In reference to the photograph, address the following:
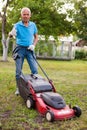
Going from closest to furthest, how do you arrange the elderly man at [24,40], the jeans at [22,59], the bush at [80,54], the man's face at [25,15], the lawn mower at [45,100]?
the lawn mower at [45,100] → the man's face at [25,15] → the elderly man at [24,40] → the jeans at [22,59] → the bush at [80,54]

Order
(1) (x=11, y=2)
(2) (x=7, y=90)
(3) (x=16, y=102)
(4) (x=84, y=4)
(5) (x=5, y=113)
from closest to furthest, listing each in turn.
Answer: (5) (x=5, y=113) < (3) (x=16, y=102) < (2) (x=7, y=90) < (1) (x=11, y=2) < (4) (x=84, y=4)

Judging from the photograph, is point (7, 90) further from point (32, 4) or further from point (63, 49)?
point (63, 49)

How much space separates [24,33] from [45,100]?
5.69ft

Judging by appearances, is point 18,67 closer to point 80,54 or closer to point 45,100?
point 45,100

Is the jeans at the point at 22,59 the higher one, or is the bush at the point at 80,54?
the jeans at the point at 22,59

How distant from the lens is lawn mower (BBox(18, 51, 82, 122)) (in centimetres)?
535

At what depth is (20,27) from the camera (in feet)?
22.0

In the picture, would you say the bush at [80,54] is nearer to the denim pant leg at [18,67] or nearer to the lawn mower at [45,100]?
the denim pant leg at [18,67]

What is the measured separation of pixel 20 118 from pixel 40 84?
2.47 feet

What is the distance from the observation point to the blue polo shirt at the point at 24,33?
669 centimetres

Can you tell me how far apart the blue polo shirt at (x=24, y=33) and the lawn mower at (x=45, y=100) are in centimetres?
75

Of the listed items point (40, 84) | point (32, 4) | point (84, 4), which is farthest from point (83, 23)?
point (40, 84)

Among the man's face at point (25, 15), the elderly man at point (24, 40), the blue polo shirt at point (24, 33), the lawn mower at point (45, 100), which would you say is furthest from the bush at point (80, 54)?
the lawn mower at point (45, 100)

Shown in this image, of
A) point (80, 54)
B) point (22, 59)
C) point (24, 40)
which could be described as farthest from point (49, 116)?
point (80, 54)
